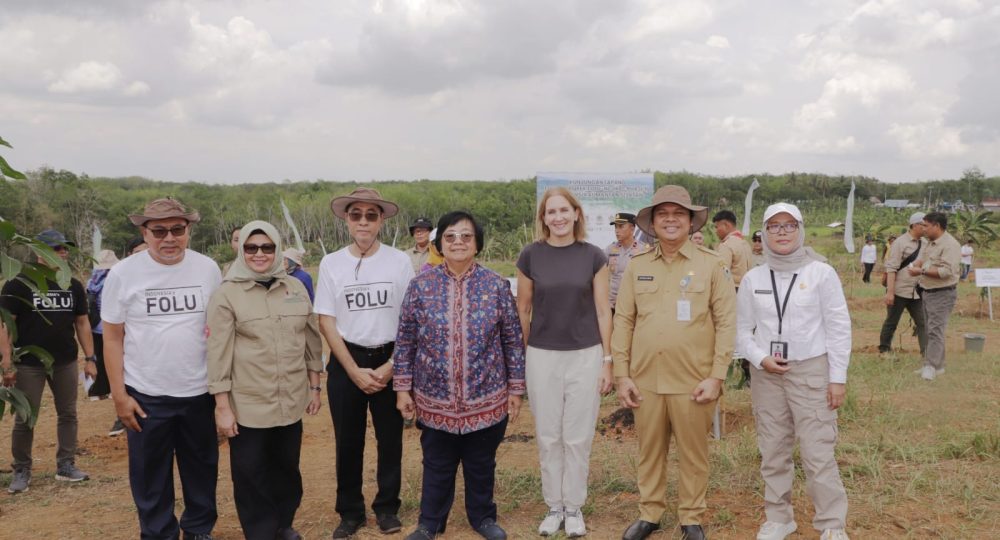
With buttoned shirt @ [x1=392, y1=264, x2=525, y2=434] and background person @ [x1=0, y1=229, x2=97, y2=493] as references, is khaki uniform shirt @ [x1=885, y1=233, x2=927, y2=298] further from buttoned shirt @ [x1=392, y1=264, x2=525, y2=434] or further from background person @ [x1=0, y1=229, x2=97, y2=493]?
background person @ [x1=0, y1=229, x2=97, y2=493]

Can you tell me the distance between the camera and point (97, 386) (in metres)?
6.00

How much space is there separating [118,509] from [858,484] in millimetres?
4365

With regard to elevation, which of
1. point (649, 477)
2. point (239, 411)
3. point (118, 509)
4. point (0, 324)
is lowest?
point (118, 509)

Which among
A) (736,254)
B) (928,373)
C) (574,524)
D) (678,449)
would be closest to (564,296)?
(678,449)

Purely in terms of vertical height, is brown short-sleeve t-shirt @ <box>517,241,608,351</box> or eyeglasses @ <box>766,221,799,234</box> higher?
eyeglasses @ <box>766,221,799,234</box>

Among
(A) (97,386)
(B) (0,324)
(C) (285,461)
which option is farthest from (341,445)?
(A) (97,386)

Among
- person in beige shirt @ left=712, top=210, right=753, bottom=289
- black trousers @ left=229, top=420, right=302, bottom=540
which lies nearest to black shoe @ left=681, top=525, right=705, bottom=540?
black trousers @ left=229, top=420, right=302, bottom=540

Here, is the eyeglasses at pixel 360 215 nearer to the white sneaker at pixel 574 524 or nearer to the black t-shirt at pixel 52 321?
the white sneaker at pixel 574 524

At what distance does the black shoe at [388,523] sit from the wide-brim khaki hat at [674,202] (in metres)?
1.95

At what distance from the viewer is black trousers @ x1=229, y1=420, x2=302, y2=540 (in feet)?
10.2

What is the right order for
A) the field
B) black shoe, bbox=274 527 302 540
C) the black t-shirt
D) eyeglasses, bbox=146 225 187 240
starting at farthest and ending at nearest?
the black t-shirt, the field, black shoe, bbox=274 527 302 540, eyeglasses, bbox=146 225 187 240

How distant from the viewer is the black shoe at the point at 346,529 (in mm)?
3355

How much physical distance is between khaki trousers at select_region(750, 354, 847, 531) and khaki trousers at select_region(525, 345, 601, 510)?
81cm

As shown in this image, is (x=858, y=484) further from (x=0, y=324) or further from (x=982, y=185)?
(x=982, y=185)
